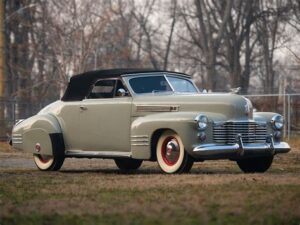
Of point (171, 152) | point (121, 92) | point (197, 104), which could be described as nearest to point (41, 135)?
point (121, 92)

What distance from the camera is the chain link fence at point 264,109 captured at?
93.7 ft

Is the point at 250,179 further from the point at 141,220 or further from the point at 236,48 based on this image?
the point at 236,48

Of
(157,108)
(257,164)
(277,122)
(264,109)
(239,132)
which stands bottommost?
(257,164)

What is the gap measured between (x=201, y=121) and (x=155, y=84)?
5.95 ft

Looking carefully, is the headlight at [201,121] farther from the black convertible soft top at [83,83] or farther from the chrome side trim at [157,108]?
the black convertible soft top at [83,83]

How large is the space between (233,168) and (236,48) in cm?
3907

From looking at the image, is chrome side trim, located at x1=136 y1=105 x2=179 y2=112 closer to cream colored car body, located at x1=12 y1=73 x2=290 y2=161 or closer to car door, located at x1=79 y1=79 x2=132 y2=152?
cream colored car body, located at x1=12 y1=73 x2=290 y2=161

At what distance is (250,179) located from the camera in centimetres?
1121

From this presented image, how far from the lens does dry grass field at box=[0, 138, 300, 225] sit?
24.2ft

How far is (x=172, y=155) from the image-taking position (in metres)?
12.8

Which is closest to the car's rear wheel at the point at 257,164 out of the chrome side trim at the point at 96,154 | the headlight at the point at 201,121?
the headlight at the point at 201,121

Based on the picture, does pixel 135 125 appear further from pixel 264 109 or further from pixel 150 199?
pixel 264 109

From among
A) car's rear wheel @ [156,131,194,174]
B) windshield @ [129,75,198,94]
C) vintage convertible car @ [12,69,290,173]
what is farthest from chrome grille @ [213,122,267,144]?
windshield @ [129,75,198,94]

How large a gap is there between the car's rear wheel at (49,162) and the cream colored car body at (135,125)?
0.69ft
